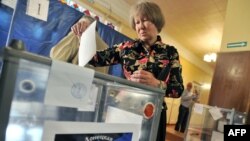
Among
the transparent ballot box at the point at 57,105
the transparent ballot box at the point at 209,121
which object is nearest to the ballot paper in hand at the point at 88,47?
the transparent ballot box at the point at 57,105

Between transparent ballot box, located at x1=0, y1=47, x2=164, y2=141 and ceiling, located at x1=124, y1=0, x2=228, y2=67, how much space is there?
355cm

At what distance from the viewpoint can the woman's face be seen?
94 centimetres

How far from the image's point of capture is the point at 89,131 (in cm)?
47

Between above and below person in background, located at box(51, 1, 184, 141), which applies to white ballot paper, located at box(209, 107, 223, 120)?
below

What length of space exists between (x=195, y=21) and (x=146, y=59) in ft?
12.9

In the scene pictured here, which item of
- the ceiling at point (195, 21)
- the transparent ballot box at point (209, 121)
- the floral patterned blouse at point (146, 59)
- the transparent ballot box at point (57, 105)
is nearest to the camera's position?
the transparent ballot box at point (57, 105)

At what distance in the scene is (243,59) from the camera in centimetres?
239

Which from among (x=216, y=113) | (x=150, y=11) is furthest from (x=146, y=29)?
(x=216, y=113)

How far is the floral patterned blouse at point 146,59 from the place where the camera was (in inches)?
35.3

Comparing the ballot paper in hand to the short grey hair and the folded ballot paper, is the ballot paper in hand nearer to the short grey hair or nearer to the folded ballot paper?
the folded ballot paper

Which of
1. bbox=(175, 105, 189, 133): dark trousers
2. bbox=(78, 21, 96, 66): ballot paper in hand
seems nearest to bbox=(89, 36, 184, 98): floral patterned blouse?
bbox=(78, 21, 96, 66): ballot paper in hand

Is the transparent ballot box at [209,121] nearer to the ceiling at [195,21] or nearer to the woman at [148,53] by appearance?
the woman at [148,53]

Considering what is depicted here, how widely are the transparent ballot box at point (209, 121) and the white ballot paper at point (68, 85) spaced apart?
1978mm

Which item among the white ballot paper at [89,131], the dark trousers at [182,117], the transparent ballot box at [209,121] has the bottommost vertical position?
the dark trousers at [182,117]
